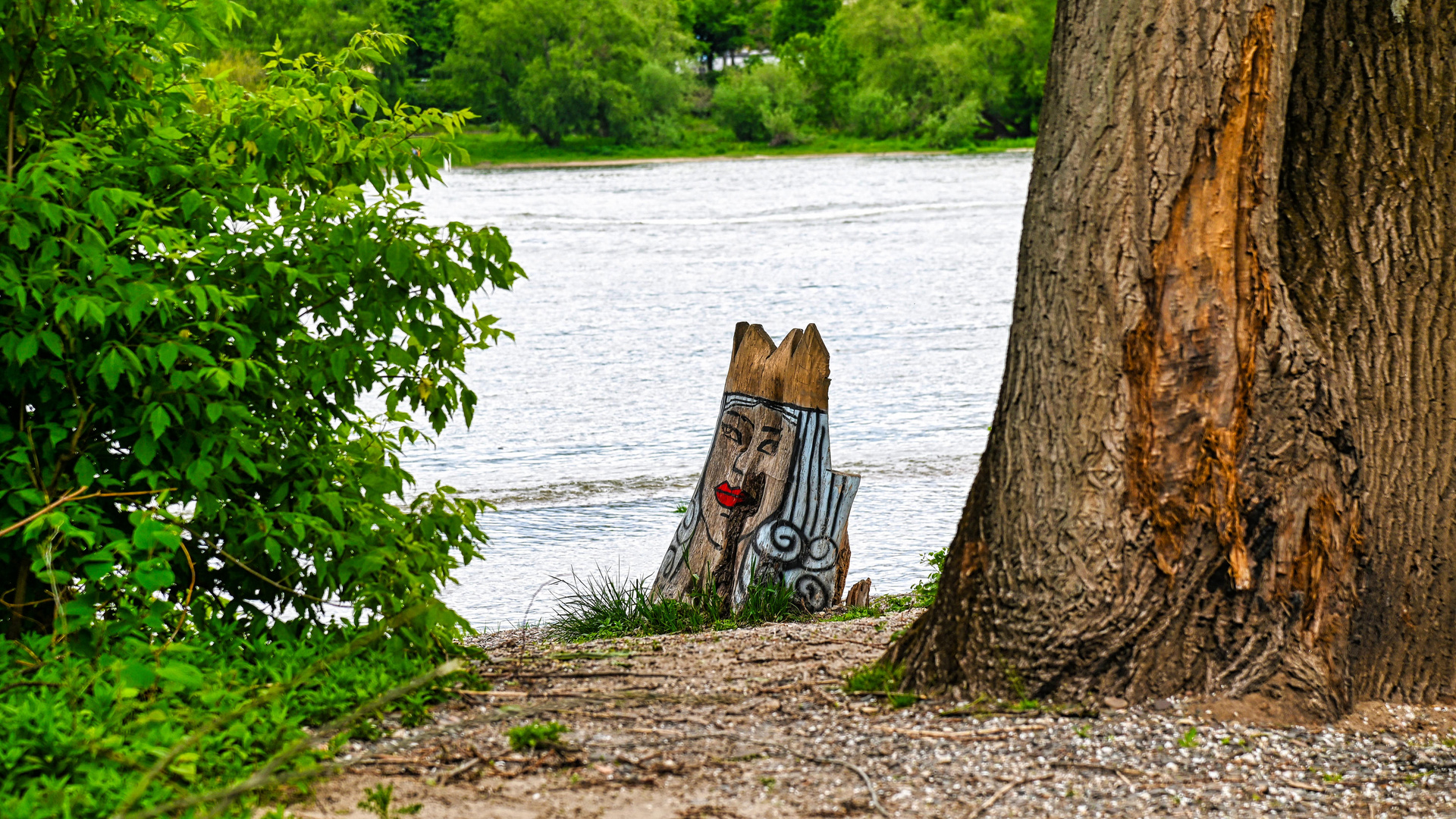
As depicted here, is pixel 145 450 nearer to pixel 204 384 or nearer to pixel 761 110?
pixel 204 384

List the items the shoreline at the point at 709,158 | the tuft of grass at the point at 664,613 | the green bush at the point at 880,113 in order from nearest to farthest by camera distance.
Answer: the tuft of grass at the point at 664,613
the shoreline at the point at 709,158
the green bush at the point at 880,113

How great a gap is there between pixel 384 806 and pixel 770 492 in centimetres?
402

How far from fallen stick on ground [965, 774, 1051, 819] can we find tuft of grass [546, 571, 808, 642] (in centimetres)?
313

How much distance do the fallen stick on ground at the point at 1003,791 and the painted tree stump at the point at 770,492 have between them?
354 centimetres

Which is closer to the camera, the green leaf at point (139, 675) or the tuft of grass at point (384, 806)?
the tuft of grass at point (384, 806)

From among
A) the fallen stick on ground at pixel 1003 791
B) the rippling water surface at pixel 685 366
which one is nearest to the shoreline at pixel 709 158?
the rippling water surface at pixel 685 366

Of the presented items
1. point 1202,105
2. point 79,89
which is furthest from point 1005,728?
point 79,89

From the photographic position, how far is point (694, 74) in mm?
77125

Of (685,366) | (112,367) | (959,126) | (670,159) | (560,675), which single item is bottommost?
(685,366)

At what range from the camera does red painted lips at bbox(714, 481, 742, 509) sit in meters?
7.24

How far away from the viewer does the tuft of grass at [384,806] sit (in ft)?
11.1

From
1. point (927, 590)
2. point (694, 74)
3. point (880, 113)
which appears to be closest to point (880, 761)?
point (927, 590)

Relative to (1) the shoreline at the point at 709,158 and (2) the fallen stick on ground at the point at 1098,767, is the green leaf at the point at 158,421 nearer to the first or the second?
A: (2) the fallen stick on ground at the point at 1098,767

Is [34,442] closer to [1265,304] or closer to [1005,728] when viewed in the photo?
[1005,728]
